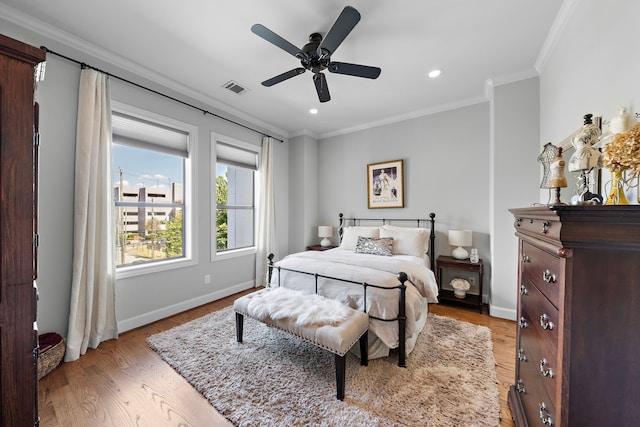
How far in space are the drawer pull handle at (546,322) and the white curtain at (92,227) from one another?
3238mm

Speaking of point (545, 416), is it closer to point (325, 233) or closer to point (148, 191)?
point (325, 233)

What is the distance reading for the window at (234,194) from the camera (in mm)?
3656

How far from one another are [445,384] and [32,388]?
227 cm

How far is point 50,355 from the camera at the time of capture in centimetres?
189

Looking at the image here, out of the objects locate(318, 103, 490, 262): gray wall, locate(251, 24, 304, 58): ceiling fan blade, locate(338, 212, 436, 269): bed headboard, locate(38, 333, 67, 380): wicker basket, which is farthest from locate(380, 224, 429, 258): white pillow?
locate(38, 333, 67, 380): wicker basket

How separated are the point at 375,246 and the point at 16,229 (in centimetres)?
309

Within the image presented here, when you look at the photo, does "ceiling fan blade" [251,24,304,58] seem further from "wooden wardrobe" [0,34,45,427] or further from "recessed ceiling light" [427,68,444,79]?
"recessed ceiling light" [427,68,444,79]

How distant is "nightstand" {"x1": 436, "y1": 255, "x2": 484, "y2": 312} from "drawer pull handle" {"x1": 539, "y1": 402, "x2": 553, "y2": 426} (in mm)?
2291

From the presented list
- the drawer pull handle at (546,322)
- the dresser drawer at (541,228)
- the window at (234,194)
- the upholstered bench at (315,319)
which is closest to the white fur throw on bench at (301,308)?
the upholstered bench at (315,319)

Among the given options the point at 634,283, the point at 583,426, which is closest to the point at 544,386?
the point at 583,426

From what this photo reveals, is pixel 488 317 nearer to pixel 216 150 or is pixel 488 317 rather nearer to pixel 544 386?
pixel 544 386

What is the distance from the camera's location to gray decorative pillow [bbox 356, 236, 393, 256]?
326 centimetres

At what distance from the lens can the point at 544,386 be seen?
0.97m

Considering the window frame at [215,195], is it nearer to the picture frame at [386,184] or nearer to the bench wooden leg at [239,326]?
the bench wooden leg at [239,326]
